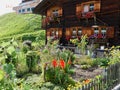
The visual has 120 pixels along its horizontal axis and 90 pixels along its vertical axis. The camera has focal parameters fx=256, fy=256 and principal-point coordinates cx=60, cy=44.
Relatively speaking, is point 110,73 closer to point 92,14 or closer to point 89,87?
point 89,87

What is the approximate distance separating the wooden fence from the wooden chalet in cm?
1216

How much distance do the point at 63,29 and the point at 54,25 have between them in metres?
1.75

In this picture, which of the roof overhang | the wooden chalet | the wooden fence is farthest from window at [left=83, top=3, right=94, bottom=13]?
the wooden fence

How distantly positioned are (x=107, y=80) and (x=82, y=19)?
1627cm

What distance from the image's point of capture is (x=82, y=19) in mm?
23734

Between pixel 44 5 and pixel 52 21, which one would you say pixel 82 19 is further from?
pixel 44 5

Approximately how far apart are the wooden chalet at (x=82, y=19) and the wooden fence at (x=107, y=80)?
12163 millimetres

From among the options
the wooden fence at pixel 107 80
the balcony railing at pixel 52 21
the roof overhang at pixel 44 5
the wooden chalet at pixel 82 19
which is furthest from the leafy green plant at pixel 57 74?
the roof overhang at pixel 44 5

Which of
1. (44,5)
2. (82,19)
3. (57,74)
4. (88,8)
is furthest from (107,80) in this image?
(44,5)

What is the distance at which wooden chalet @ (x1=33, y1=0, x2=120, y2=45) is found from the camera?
2095 centimetres

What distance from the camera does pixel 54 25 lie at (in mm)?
27781

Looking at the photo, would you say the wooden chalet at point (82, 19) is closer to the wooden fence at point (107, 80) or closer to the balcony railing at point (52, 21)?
the balcony railing at point (52, 21)

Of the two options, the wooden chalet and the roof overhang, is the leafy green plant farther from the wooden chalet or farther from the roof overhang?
the roof overhang

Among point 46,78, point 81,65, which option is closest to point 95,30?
point 81,65
